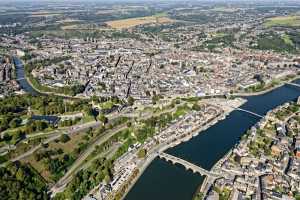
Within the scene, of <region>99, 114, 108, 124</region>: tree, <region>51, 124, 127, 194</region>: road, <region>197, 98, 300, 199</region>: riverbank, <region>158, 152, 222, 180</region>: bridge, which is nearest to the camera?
<region>197, 98, 300, 199</region>: riverbank

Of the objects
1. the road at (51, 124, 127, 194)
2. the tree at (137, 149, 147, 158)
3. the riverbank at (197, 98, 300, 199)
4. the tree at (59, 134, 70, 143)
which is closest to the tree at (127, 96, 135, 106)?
the road at (51, 124, 127, 194)

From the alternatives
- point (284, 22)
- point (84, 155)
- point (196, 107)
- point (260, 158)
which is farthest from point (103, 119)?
point (284, 22)

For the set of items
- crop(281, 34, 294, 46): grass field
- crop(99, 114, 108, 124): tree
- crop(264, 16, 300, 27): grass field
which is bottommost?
crop(99, 114, 108, 124): tree

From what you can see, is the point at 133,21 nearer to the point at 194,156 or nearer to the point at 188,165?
the point at 194,156

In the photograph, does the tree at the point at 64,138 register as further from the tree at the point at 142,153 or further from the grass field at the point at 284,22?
the grass field at the point at 284,22

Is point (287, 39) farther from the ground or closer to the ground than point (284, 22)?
closer to the ground

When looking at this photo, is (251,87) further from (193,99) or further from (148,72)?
(148,72)

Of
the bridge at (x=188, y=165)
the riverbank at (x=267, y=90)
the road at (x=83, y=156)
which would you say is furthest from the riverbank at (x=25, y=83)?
the riverbank at (x=267, y=90)

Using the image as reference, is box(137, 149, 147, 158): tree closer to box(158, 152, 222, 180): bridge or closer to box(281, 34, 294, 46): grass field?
box(158, 152, 222, 180): bridge

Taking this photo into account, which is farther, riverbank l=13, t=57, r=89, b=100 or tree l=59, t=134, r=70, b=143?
riverbank l=13, t=57, r=89, b=100
